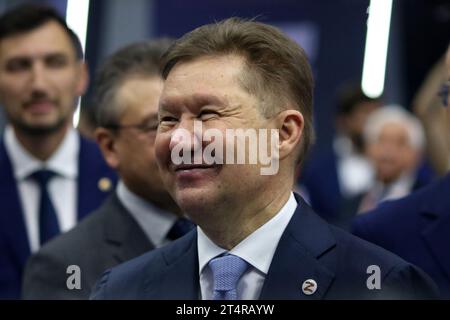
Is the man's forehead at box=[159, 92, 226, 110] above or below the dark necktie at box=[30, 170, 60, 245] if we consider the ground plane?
above

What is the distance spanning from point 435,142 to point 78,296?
7.20 ft

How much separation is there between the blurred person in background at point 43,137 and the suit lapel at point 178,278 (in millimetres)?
1281

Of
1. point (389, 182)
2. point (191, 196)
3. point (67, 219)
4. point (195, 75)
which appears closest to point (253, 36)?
point (195, 75)

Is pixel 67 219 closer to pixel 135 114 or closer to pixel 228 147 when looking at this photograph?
pixel 135 114

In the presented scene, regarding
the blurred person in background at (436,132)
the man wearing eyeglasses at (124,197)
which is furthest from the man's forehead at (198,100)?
the blurred person in background at (436,132)

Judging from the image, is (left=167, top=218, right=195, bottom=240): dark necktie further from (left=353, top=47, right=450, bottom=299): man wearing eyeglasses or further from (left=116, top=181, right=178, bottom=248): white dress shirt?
(left=353, top=47, right=450, bottom=299): man wearing eyeglasses

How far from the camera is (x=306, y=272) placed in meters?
1.98

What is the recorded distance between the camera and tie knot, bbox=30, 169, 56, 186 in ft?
11.4

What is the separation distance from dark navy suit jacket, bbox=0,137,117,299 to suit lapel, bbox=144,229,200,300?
1.10 meters

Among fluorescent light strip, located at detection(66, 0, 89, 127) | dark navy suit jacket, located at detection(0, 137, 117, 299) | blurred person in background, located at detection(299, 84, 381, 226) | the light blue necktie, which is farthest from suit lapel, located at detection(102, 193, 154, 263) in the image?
blurred person in background, located at detection(299, 84, 381, 226)

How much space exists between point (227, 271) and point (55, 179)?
159 centimetres

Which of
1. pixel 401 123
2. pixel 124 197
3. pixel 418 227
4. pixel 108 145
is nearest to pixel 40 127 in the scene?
pixel 108 145

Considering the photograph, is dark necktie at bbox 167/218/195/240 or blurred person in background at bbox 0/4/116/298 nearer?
dark necktie at bbox 167/218/195/240

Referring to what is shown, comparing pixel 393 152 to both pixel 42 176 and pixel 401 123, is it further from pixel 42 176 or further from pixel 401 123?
pixel 42 176
